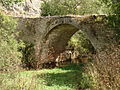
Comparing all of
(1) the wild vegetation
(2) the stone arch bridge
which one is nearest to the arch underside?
(2) the stone arch bridge

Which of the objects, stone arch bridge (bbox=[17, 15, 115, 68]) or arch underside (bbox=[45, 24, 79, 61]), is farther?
arch underside (bbox=[45, 24, 79, 61])

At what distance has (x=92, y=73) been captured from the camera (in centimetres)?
671

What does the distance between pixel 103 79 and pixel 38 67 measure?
869cm

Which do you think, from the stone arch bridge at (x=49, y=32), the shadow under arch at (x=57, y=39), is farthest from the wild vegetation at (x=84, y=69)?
the shadow under arch at (x=57, y=39)

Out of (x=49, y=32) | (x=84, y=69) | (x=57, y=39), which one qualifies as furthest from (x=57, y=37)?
(x=84, y=69)

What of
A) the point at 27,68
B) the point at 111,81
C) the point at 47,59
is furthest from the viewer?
the point at 47,59

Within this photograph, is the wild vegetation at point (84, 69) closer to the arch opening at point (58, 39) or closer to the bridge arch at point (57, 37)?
the bridge arch at point (57, 37)

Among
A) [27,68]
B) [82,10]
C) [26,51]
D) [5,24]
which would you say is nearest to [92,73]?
[5,24]

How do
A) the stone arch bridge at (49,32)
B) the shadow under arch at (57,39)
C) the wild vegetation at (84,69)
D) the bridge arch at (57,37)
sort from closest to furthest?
the wild vegetation at (84,69)
the stone arch bridge at (49,32)
the bridge arch at (57,37)
the shadow under arch at (57,39)

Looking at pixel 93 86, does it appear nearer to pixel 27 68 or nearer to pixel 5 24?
pixel 5 24

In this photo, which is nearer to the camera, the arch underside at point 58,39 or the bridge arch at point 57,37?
the bridge arch at point 57,37

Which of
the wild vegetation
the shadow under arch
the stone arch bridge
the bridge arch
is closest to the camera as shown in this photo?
the wild vegetation

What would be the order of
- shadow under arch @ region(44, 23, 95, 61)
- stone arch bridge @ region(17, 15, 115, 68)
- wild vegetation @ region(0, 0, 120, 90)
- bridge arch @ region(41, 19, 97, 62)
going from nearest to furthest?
1. wild vegetation @ region(0, 0, 120, 90)
2. stone arch bridge @ region(17, 15, 115, 68)
3. bridge arch @ region(41, 19, 97, 62)
4. shadow under arch @ region(44, 23, 95, 61)

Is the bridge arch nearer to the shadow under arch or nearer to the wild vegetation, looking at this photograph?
the shadow under arch
